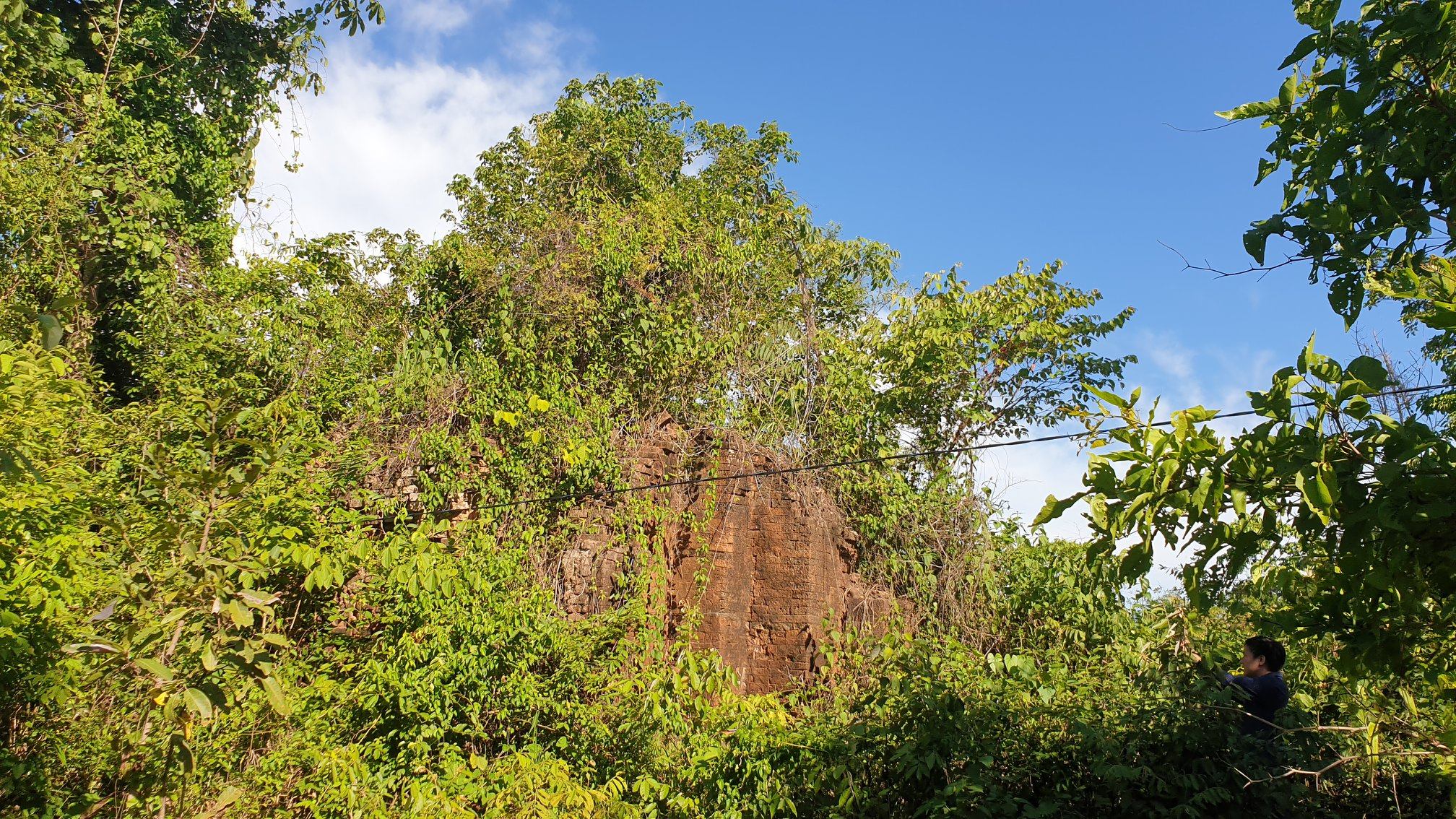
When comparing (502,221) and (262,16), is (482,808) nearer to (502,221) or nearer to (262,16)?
(502,221)

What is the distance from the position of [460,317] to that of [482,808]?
5.68 m

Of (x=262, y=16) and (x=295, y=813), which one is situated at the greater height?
(x=262, y=16)

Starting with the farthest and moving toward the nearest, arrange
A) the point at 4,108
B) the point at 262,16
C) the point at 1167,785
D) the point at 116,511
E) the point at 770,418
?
the point at 262,16, the point at 770,418, the point at 4,108, the point at 116,511, the point at 1167,785

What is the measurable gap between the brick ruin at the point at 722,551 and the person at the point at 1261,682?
14.6ft

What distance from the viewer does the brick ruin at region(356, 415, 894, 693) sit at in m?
8.81

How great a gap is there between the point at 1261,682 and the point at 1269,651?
28 cm

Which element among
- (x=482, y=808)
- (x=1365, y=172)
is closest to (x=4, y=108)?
(x=482, y=808)

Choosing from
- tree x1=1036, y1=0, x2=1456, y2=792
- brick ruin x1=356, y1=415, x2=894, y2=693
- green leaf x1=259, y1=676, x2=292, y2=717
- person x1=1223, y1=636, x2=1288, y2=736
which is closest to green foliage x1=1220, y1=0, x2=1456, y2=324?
tree x1=1036, y1=0, x2=1456, y2=792

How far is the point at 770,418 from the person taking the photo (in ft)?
37.0

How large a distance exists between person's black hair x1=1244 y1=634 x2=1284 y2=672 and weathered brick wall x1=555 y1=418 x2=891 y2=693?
4516 mm

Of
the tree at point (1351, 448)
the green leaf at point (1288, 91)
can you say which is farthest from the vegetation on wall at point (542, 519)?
the green leaf at point (1288, 91)

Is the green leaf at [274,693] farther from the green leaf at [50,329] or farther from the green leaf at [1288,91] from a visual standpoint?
the green leaf at [1288,91]

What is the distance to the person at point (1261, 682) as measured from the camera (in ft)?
16.5

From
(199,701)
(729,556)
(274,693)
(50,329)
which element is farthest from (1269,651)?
(50,329)
